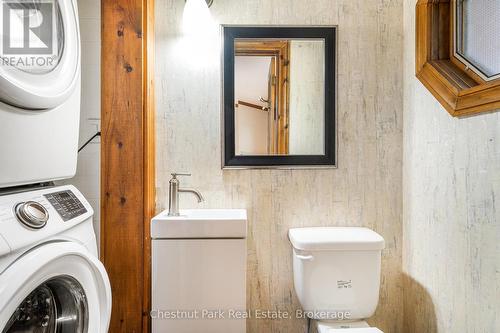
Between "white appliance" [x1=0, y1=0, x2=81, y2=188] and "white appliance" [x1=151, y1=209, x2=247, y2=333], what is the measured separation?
18.7 inches

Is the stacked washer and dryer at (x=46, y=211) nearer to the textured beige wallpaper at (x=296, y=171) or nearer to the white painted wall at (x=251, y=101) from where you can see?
the textured beige wallpaper at (x=296, y=171)

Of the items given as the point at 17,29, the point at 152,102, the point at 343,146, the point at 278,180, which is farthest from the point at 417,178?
the point at 17,29

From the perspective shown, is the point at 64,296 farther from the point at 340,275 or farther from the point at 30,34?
the point at 340,275

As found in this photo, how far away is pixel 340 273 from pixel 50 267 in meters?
1.07

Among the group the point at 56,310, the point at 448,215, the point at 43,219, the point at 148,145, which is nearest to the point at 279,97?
the point at 148,145

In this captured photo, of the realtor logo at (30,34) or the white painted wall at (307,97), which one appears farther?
the white painted wall at (307,97)

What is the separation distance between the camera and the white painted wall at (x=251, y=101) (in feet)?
5.14

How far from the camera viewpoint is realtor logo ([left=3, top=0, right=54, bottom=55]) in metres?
0.87

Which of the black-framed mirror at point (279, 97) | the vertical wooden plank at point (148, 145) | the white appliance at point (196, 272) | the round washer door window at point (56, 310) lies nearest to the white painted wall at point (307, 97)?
the black-framed mirror at point (279, 97)

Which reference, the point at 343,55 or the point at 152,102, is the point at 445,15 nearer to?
the point at 343,55

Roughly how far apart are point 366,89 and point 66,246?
4.73 feet

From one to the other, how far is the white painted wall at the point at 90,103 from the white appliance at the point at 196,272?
41 centimetres

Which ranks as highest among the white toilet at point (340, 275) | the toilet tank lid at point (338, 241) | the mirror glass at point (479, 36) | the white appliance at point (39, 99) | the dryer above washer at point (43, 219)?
the mirror glass at point (479, 36)

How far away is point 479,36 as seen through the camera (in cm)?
120
